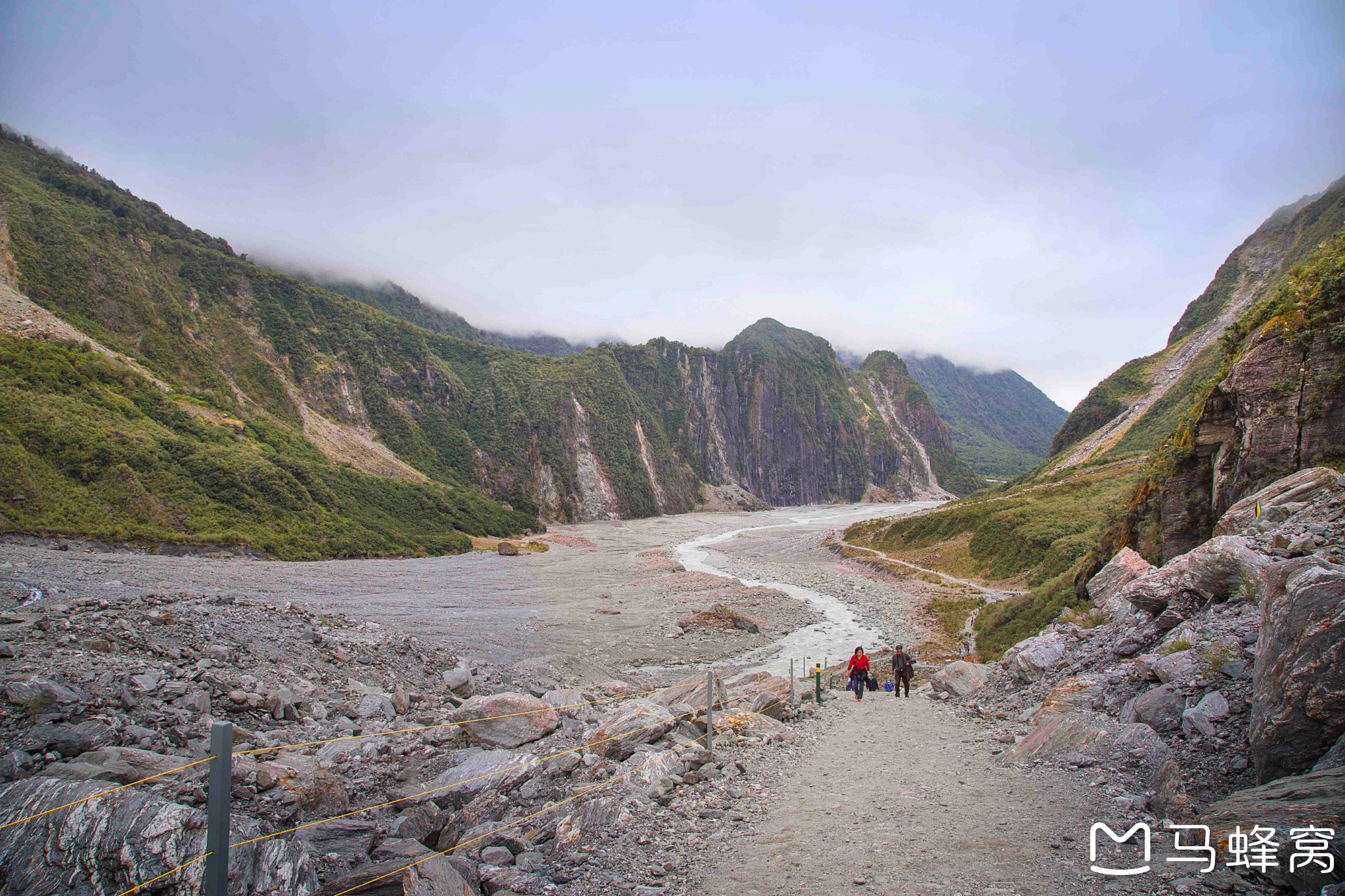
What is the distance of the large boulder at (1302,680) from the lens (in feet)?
15.9

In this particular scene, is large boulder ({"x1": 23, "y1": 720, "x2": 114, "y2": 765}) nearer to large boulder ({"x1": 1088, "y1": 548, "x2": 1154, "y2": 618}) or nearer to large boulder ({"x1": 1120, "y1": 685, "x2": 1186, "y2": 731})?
large boulder ({"x1": 1120, "y1": 685, "x2": 1186, "y2": 731})

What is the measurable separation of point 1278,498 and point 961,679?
6.73 metres

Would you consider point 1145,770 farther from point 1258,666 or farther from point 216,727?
point 216,727

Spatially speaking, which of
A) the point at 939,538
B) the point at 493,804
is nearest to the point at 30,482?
the point at 493,804

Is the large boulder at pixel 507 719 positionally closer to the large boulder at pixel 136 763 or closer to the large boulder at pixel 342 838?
the large boulder at pixel 342 838

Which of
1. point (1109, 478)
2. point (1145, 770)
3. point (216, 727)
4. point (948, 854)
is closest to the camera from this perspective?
point (216, 727)

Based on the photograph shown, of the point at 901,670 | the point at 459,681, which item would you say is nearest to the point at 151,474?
the point at 459,681

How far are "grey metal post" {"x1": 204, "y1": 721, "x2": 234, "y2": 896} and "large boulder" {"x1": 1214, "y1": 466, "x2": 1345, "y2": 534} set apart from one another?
1284cm

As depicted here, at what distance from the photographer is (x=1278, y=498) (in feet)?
32.0

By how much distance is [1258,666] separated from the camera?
586 centimetres

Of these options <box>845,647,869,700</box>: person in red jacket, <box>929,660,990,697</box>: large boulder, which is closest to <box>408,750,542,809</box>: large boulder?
<box>845,647,869,700</box>: person in red jacket

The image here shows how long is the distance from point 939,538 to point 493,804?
166 ft

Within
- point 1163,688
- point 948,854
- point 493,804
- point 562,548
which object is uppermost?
point 1163,688

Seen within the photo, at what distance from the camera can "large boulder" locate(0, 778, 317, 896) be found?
4629 mm
